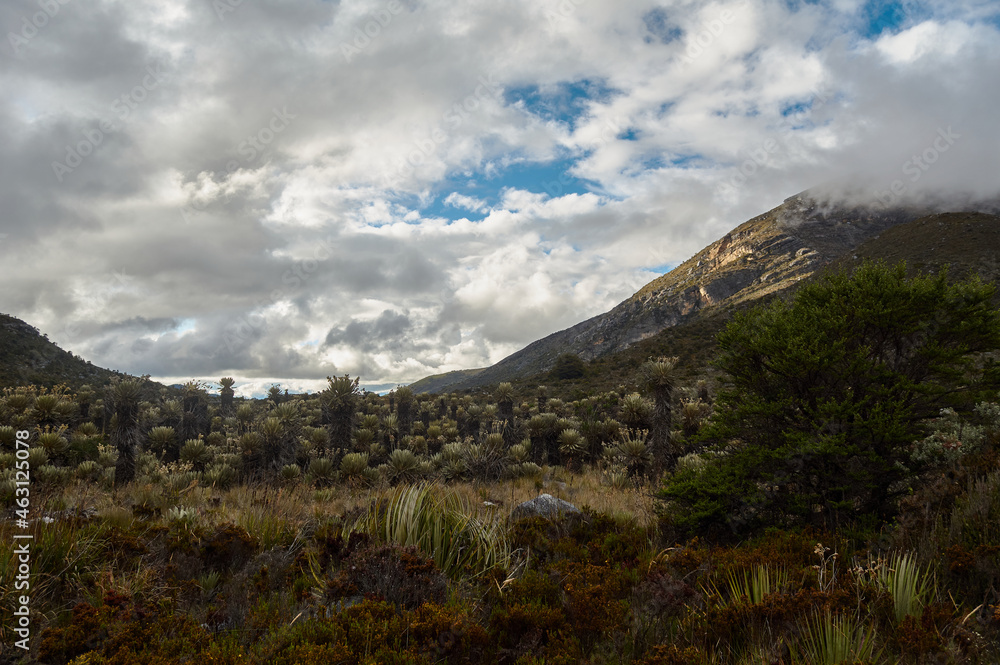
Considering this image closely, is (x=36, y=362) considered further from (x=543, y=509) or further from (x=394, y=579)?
(x=394, y=579)

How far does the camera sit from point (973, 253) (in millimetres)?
44281

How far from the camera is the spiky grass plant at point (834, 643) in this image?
2.92 meters

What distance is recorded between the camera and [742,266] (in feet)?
300

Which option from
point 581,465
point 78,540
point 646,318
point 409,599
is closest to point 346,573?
point 409,599

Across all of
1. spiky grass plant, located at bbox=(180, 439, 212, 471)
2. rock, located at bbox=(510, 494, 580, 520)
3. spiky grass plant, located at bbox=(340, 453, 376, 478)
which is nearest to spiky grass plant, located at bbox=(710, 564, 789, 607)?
rock, located at bbox=(510, 494, 580, 520)

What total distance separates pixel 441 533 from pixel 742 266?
100603 mm

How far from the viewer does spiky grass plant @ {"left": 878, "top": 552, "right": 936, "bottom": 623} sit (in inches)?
135

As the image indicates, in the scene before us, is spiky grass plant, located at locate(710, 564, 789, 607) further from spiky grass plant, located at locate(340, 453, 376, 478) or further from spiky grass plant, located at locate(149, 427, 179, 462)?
spiky grass plant, located at locate(149, 427, 179, 462)

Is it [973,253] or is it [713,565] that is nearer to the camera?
[713,565]

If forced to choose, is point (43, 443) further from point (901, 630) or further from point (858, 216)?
point (858, 216)

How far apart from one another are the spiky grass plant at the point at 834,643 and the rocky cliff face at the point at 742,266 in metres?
79.4

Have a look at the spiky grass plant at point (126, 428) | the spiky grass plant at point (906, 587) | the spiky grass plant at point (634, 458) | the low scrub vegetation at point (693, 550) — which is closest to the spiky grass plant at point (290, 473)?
the low scrub vegetation at point (693, 550)

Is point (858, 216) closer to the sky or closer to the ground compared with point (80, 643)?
closer to the sky

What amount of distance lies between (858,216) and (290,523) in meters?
127
